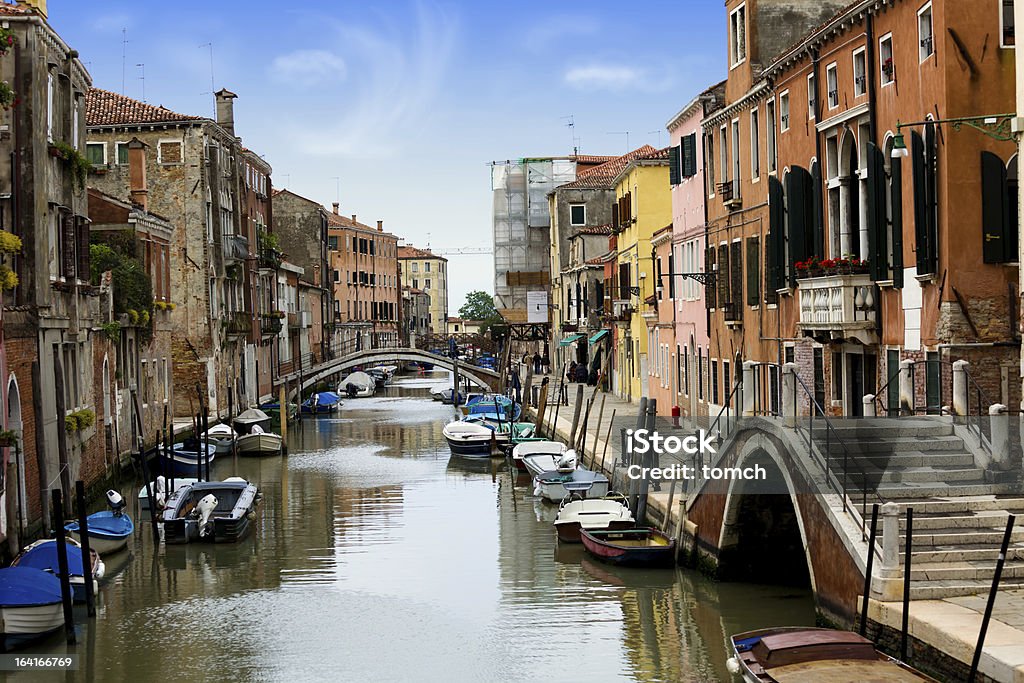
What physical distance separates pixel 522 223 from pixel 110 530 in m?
48.1

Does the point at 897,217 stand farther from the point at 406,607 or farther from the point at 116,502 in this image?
the point at 116,502

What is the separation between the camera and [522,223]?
68188mm

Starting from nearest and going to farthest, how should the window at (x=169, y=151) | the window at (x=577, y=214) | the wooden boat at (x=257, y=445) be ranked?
the wooden boat at (x=257, y=445), the window at (x=169, y=151), the window at (x=577, y=214)

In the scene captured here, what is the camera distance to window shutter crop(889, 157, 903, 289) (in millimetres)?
16297

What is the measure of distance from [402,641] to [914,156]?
807cm

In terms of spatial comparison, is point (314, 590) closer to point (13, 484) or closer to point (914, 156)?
point (13, 484)

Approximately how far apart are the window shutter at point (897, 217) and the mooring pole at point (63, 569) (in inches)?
387

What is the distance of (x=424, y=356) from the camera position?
5809 cm

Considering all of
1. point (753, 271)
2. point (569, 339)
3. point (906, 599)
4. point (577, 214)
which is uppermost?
point (577, 214)

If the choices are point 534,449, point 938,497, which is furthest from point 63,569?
point 534,449

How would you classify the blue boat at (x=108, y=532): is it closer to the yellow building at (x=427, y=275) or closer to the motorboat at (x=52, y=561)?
the motorboat at (x=52, y=561)

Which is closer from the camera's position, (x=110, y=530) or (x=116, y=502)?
(x=110, y=530)

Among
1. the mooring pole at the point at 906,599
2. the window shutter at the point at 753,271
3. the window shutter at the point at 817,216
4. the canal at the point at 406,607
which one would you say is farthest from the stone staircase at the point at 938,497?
the window shutter at the point at 753,271

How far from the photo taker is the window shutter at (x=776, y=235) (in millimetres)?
20797
